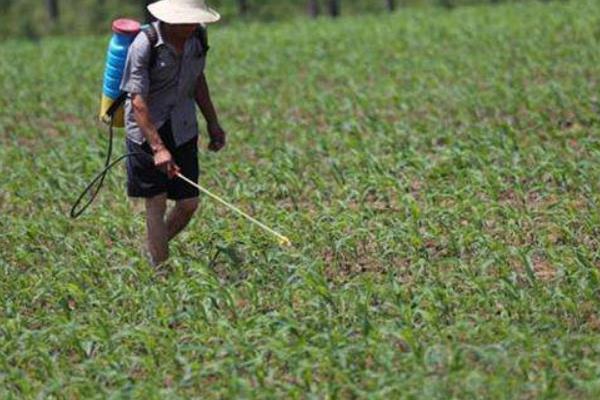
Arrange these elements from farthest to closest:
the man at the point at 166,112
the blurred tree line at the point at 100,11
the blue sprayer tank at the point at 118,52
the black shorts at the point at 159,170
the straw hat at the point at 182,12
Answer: the blurred tree line at the point at 100,11 → the black shorts at the point at 159,170 → the blue sprayer tank at the point at 118,52 → the man at the point at 166,112 → the straw hat at the point at 182,12

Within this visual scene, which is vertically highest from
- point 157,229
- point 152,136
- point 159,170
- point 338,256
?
point 152,136

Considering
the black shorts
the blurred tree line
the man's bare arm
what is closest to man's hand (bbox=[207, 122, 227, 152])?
the black shorts

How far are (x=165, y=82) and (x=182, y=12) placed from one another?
0.50 m

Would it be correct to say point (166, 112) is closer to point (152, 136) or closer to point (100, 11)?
point (152, 136)

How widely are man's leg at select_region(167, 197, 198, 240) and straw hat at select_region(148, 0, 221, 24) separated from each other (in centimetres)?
119

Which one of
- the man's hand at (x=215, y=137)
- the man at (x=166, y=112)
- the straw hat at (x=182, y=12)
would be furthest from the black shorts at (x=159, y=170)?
the straw hat at (x=182, y=12)

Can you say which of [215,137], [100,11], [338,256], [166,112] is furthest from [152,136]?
[100,11]

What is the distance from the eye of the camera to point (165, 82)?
8.34m

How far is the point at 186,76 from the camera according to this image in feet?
27.5

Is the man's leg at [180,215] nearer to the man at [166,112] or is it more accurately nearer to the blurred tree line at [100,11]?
the man at [166,112]

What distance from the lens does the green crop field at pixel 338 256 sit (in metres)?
6.52

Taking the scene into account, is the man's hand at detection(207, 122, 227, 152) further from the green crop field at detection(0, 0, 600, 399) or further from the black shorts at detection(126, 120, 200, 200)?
the green crop field at detection(0, 0, 600, 399)

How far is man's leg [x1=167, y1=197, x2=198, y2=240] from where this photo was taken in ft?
28.5

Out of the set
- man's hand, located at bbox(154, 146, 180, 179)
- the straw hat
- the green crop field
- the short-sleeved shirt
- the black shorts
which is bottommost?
the green crop field
